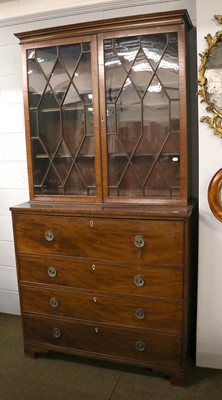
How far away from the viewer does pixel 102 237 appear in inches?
82.4

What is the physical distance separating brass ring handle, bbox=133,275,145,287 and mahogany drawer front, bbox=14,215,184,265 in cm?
9

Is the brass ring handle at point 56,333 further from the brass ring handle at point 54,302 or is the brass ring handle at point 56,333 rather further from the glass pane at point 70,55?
the glass pane at point 70,55

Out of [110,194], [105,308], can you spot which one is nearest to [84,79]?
[110,194]

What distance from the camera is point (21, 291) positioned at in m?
2.36

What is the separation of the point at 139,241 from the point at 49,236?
0.59 m

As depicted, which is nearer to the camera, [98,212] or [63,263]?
[98,212]

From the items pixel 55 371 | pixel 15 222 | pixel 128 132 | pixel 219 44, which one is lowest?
pixel 55 371

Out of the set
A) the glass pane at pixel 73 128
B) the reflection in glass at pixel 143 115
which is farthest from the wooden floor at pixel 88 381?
the glass pane at pixel 73 128

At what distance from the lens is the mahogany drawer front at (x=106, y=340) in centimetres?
209

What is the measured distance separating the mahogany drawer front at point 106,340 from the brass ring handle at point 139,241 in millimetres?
546

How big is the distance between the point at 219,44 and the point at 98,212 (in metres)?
1.18

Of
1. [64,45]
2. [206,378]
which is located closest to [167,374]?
[206,378]

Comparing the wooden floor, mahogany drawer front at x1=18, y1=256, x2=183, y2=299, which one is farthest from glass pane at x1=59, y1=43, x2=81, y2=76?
Answer: the wooden floor

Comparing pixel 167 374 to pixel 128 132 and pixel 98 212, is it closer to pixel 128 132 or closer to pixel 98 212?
pixel 98 212
